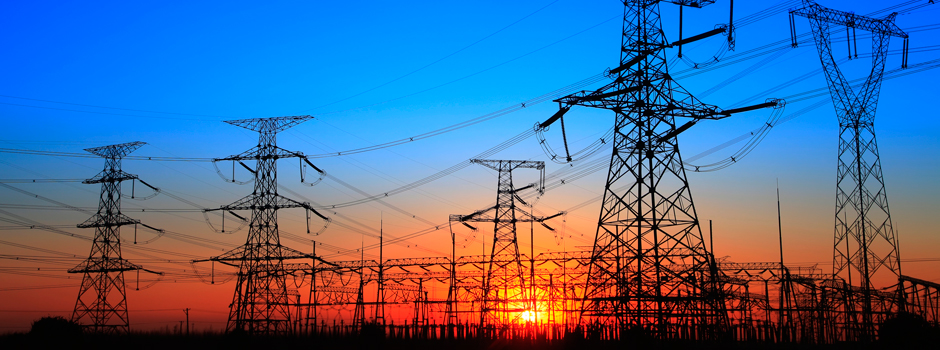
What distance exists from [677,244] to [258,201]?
95.6 ft

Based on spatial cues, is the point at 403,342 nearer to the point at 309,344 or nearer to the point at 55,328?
the point at 309,344

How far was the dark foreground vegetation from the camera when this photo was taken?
3331 cm

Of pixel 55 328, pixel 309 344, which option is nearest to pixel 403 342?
pixel 309 344

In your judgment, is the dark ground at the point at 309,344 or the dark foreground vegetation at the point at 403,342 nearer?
the dark foreground vegetation at the point at 403,342

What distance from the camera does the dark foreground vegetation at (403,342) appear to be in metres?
33.3

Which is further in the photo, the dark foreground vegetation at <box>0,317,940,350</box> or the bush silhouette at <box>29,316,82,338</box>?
the bush silhouette at <box>29,316,82,338</box>

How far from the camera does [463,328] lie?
2117 inches

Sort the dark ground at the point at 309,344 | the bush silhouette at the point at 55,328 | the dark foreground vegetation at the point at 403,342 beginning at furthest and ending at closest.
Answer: the bush silhouette at the point at 55,328 < the dark ground at the point at 309,344 < the dark foreground vegetation at the point at 403,342

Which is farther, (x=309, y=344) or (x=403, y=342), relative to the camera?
(x=403, y=342)

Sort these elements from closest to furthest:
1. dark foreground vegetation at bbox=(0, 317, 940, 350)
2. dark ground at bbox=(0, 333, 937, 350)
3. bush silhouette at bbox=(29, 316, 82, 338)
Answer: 1. dark foreground vegetation at bbox=(0, 317, 940, 350)
2. dark ground at bbox=(0, 333, 937, 350)
3. bush silhouette at bbox=(29, 316, 82, 338)

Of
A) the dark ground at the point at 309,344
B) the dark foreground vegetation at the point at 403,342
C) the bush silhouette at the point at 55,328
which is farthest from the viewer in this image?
the bush silhouette at the point at 55,328

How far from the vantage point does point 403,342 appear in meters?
52.6

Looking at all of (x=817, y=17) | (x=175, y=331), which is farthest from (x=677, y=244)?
(x=175, y=331)

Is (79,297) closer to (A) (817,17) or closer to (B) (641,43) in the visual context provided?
(B) (641,43)
